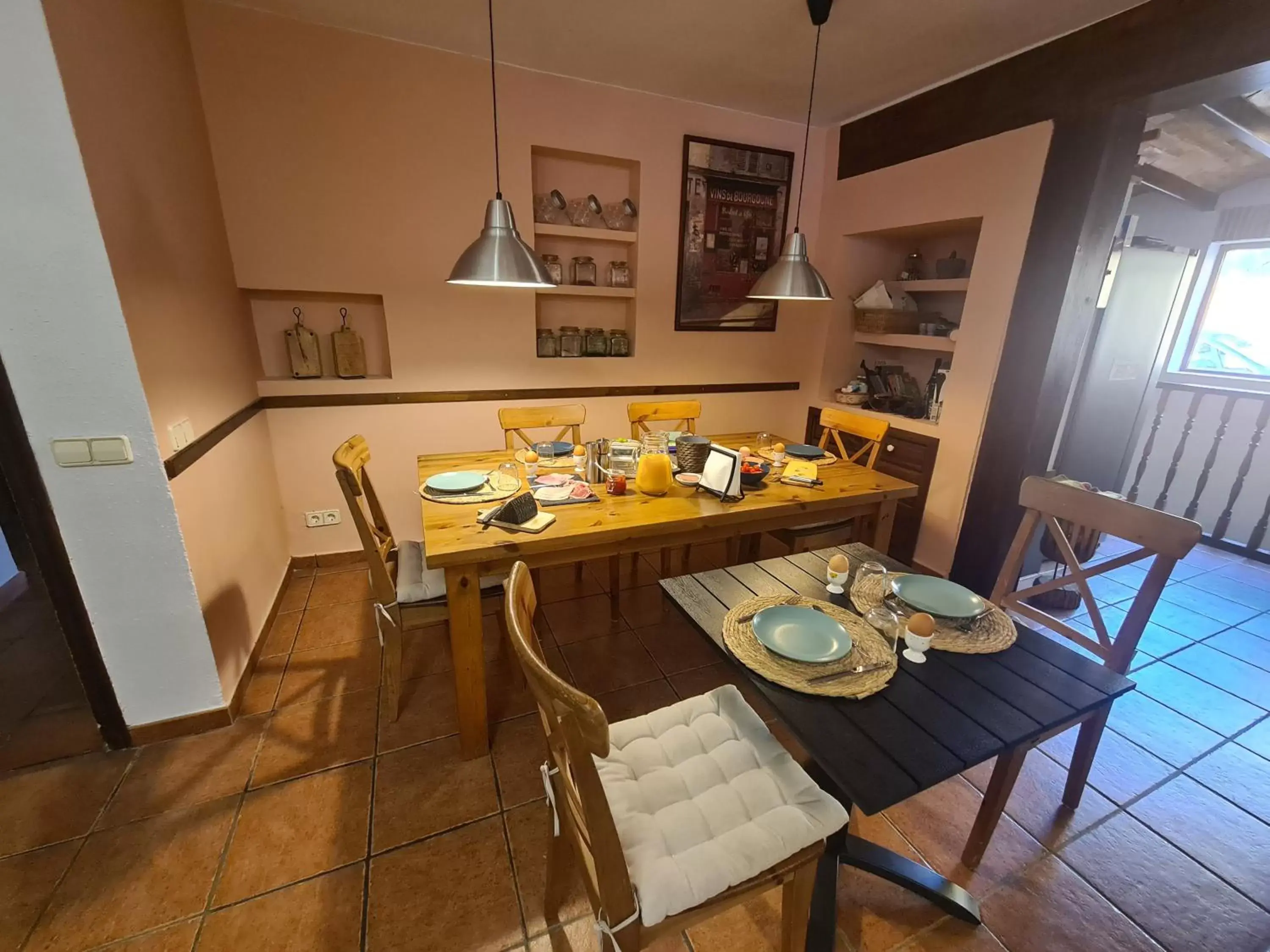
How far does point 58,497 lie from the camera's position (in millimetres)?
1466

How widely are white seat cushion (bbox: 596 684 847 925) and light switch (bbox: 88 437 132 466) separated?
1.60 meters

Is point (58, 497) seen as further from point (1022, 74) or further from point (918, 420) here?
point (1022, 74)

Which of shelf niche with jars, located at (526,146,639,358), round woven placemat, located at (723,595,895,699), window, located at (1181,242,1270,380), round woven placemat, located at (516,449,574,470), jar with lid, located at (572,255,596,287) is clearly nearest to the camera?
round woven placemat, located at (723,595,895,699)

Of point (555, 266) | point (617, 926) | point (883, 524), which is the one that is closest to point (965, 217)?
point (883, 524)

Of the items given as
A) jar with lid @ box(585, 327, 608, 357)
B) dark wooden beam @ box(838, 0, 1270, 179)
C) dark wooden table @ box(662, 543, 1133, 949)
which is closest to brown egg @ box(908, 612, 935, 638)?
dark wooden table @ box(662, 543, 1133, 949)

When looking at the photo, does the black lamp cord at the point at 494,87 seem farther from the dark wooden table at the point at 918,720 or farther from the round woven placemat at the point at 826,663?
the dark wooden table at the point at 918,720

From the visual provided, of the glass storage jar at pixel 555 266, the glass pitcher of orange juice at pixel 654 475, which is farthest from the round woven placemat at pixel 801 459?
the glass storage jar at pixel 555 266

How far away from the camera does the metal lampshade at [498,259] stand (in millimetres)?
1678

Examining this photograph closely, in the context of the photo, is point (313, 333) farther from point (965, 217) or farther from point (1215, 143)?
point (1215, 143)

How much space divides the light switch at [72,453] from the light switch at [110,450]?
0.01m

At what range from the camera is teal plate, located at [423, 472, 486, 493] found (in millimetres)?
1891

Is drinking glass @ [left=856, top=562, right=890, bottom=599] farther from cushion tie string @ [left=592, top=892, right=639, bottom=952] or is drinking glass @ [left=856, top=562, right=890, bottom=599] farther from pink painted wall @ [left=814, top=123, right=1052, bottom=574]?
pink painted wall @ [left=814, top=123, right=1052, bottom=574]

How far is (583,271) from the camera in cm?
311

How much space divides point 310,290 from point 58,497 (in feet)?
4.84
